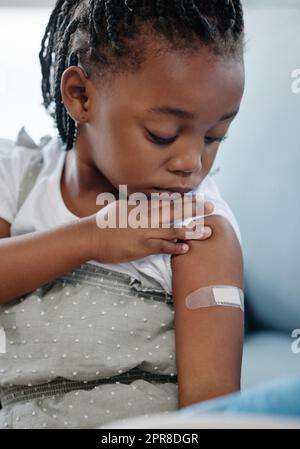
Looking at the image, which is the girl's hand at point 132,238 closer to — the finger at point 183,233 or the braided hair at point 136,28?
the finger at point 183,233

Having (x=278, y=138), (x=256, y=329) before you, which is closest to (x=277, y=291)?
(x=256, y=329)

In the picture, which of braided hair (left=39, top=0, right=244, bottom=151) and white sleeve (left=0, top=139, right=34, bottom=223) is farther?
Result: white sleeve (left=0, top=139, right=34, bottom=223)

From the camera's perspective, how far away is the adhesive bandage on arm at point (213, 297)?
3.00 ft

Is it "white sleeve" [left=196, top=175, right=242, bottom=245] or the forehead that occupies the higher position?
the forehead

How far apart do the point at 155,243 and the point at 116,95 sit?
0.20m

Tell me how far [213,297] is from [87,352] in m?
0.18

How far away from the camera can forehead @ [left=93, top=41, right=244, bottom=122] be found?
0.88m

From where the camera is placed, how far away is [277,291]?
44.6 inches

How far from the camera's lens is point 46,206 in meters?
1.05

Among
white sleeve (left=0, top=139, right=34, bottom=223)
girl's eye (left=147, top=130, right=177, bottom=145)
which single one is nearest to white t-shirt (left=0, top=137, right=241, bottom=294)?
white sleeve (left=0, top=139, right=34, bottom=223)

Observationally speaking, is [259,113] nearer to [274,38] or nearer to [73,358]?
[274,38]

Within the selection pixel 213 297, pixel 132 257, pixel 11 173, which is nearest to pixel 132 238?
pixel 132 257

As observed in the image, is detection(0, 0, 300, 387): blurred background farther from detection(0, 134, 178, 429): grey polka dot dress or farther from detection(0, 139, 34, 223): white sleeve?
detection(0, 134, 178, 429): grey polka dot dress
